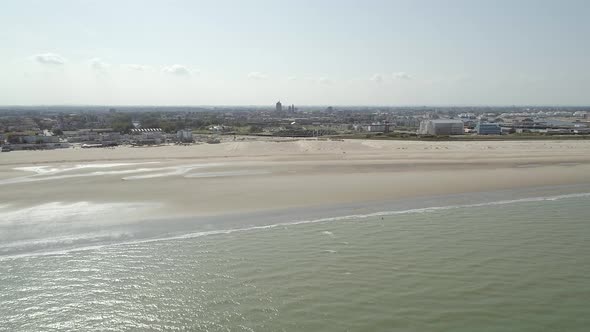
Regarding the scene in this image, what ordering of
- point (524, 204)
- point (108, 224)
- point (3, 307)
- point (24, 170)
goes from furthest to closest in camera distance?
point (24, 170) → point (524, 204) → point (108, 224) → point (3, 307)

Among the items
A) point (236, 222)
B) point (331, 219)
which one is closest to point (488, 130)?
point (331, 219)

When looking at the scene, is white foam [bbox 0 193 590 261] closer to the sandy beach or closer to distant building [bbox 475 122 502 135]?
the sandy beach

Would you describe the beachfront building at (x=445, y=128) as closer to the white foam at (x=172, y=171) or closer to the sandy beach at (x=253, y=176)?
the sandy beach at (x=253, y=176)

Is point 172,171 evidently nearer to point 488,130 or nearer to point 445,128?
point 445,128

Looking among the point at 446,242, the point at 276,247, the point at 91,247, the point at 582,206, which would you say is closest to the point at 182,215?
the point at 91,247

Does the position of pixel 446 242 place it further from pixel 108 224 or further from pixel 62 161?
pixel 62 161

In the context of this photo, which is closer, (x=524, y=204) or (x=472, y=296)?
(x=472, y=296)

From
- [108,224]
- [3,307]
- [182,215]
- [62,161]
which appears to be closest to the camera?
[3,307]

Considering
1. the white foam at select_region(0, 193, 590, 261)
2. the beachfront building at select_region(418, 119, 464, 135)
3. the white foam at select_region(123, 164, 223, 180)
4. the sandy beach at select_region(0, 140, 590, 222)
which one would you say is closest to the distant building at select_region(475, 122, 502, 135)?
the beachfront building at select_region(418, 119, 464, 135)
